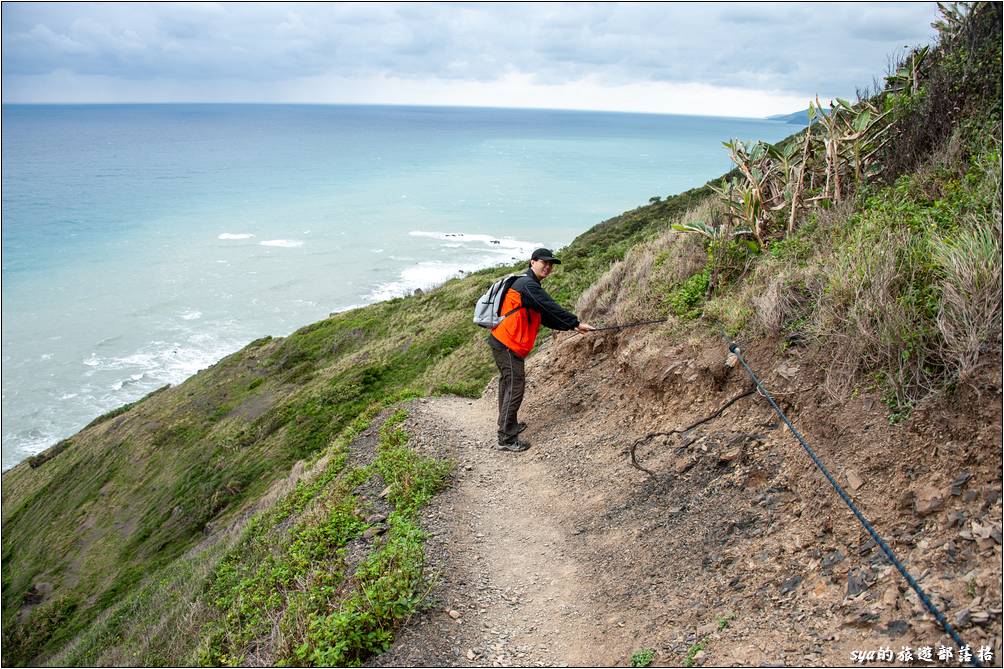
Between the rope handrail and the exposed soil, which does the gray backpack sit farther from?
the rope handrail

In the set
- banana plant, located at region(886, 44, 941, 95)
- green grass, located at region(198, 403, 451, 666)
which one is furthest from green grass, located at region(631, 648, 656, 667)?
banana plant, located at region(886, 44, 941, 95)

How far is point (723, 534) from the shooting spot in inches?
213

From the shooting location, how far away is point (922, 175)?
759 centimetres

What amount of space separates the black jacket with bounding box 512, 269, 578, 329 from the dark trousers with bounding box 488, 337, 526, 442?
69cm

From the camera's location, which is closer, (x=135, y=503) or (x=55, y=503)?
(x=135, y=503)

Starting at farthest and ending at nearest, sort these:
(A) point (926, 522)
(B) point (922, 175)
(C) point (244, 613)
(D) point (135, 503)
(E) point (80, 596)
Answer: (D) point (135, 503) → (E) point (80, 596) → (B) point (922, 175) → (C) point (244, 613) → (A) point (926, 522)

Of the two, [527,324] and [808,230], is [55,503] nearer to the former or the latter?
[527,324]

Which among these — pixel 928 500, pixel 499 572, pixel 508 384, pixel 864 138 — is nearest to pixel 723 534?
pixel 928 500

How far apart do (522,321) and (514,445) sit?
184 centimetres

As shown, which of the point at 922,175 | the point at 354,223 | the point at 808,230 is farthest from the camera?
the point at 354,223

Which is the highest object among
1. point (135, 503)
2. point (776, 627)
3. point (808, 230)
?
point (808, 230)

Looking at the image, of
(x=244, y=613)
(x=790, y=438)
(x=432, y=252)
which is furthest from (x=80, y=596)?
(x=432, y=252)

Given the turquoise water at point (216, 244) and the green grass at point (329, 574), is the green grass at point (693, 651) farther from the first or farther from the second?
the turquoise water at point (216, 244)

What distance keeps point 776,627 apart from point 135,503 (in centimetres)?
2027
